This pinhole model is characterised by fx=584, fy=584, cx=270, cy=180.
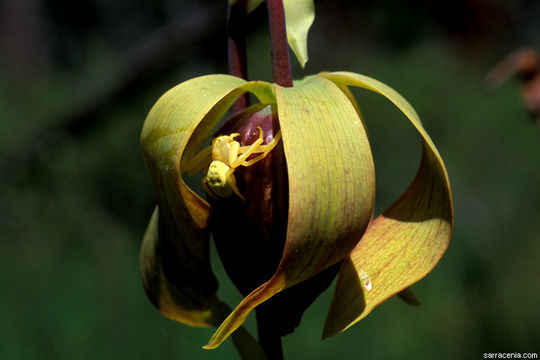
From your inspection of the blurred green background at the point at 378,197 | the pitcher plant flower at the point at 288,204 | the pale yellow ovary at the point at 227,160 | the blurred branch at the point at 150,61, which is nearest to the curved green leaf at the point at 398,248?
the pitcher plant flower at the point at 288,204

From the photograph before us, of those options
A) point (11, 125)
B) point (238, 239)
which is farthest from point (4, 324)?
point (11, 125)

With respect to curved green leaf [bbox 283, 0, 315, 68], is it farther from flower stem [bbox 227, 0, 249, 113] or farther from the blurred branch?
the blurred branch

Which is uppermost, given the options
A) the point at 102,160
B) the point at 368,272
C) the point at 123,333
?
the point at 368,272

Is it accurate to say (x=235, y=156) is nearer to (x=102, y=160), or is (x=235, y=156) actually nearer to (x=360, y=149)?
(x=360, y=149)

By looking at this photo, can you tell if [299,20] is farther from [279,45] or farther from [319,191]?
[319,191]

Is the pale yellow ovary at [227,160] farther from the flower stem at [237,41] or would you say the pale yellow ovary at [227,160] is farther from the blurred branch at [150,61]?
the blurred branch at [150,61]

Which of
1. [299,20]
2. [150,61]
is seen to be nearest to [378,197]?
[150,61]
